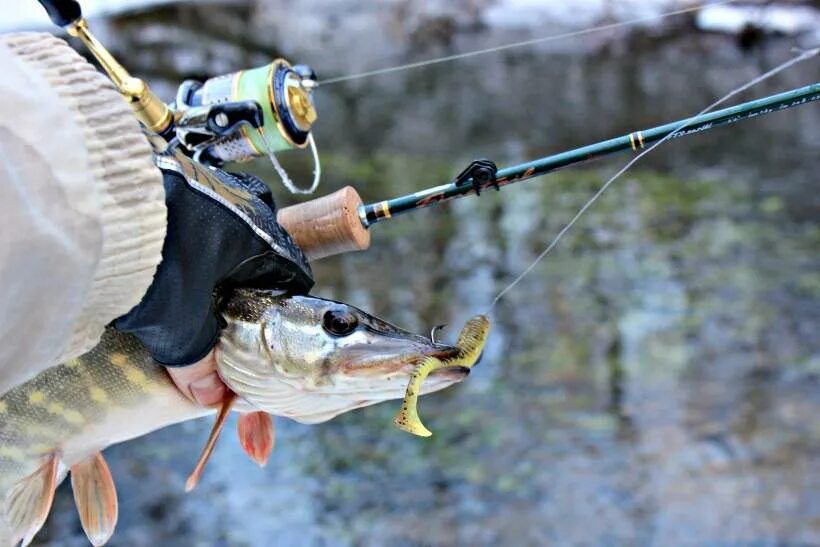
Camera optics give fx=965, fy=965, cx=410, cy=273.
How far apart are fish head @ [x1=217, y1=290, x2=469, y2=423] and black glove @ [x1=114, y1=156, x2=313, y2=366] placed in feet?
0.11

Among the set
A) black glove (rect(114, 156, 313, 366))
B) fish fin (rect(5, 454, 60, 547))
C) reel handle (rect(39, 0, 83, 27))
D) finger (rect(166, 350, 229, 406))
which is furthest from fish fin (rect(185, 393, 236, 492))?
reel handle (rect(39, 0, 83, 27))

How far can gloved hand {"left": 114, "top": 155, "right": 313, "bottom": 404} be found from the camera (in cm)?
112

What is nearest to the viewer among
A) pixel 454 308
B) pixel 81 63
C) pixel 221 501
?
pixel 81 63

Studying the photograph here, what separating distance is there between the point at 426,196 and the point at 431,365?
0.41m

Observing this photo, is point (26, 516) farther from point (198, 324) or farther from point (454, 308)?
point (454, 308)

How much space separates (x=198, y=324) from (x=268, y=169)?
202 inches

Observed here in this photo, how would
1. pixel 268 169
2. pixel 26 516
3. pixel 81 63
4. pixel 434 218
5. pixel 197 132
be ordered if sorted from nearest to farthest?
pixel 81 63 → pixel 26 516 → pixel 197 132 → pixel 434 218 → pixel 268 169

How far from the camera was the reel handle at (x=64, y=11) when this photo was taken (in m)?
1.49

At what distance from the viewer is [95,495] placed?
154cm

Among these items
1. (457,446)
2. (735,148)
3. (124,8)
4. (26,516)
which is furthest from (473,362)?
(124,8)

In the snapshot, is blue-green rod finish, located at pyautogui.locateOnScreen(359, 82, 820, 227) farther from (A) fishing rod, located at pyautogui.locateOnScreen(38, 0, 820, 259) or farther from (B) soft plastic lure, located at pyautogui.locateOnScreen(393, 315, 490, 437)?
(B) soft plastic lure, located at pyautogui.locateOnScreen(393, 315, 490, 437)

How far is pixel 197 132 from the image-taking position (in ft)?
5.29

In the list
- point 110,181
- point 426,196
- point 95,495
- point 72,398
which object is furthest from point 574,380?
point 110,181

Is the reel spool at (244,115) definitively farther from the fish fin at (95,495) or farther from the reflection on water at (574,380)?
the reflection on water at (574,380)
